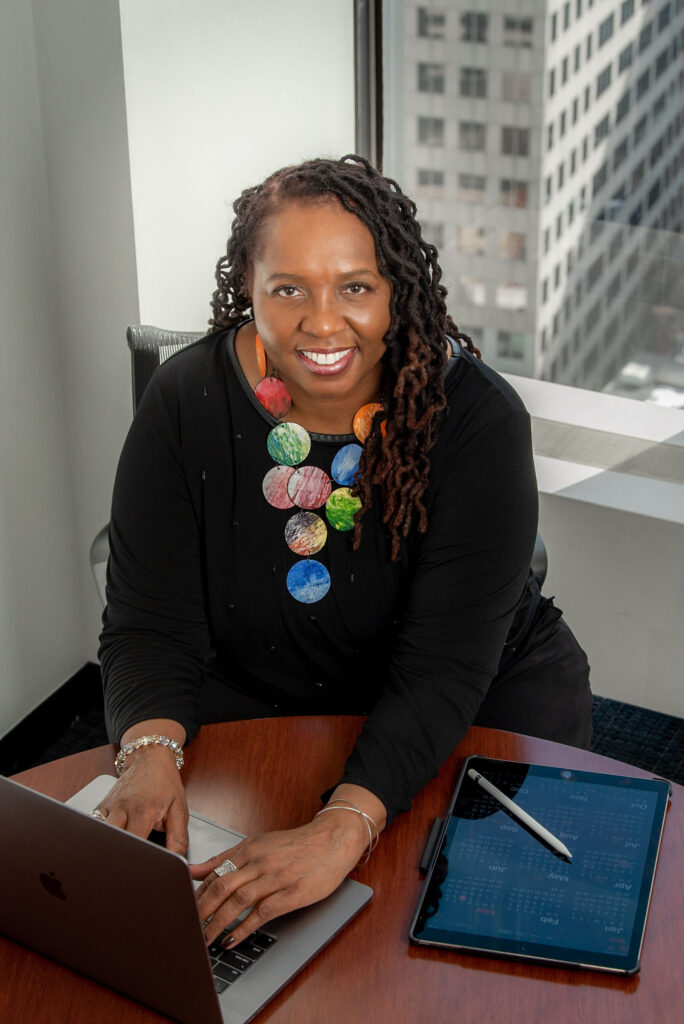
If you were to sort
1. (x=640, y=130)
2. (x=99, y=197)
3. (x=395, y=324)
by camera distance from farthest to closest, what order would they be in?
(x=640, y=130)
(x=99, y=197)
(x=395, y=324)

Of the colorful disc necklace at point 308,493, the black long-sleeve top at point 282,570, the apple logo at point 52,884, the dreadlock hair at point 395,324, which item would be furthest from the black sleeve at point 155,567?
the apple logo at point 52,884

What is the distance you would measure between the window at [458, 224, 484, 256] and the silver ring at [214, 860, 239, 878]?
1.83m

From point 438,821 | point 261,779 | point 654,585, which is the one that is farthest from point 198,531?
point 654,585

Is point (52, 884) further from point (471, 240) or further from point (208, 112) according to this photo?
point (471, 240)

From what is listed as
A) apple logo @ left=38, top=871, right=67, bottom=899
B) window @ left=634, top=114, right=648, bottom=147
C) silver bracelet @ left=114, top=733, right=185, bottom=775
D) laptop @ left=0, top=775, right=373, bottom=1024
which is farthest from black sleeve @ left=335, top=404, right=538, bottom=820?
window @ left=634, top=114, right=648, bottom=147

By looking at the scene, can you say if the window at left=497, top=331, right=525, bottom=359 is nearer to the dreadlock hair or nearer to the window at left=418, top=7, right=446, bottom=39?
the window at left=418, top=7, right=446, bottom=39

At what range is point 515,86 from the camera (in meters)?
2.42

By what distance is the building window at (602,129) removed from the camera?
236 cm

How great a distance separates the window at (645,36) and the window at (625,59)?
2 centimetres

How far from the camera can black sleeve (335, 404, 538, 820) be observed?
1.38m

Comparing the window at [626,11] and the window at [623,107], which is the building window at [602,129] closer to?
the window at [623,107]

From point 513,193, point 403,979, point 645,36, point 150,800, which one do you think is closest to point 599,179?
point 513,193

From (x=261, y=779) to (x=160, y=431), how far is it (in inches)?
20.1

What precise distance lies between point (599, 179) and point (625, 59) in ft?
0.82
